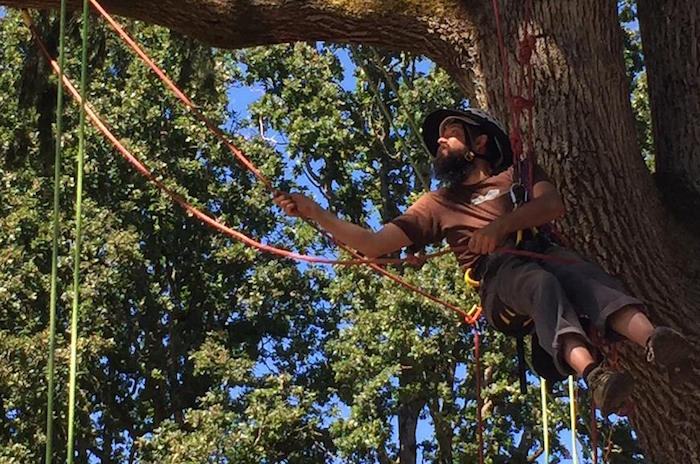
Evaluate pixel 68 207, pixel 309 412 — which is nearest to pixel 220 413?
pixel 309 412

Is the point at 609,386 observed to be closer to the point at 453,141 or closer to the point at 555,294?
the point at 555,294

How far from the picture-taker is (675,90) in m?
4.89

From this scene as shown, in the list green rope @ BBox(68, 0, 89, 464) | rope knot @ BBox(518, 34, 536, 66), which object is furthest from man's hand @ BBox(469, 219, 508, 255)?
green rope @ BBox(68, 0, 89, 464)

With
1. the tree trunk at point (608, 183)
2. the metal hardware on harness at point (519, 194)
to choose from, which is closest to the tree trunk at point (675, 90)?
the tree trunk at point (608, 183)

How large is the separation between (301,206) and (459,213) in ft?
1.88

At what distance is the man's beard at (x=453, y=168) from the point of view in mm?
4219

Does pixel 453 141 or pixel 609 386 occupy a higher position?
pixel 453 141

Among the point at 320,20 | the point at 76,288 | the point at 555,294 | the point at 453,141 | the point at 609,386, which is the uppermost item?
the point at 320,20

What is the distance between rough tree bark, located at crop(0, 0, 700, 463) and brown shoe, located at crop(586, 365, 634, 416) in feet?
2.37

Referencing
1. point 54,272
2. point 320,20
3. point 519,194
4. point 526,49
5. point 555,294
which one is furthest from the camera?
point 320,20

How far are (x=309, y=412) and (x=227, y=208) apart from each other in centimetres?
339

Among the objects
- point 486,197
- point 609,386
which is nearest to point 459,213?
point 486,197

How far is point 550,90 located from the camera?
447 centimetres

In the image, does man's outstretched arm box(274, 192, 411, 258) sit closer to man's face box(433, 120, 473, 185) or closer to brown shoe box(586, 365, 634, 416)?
man's face box(433, 120, 473, 185)
